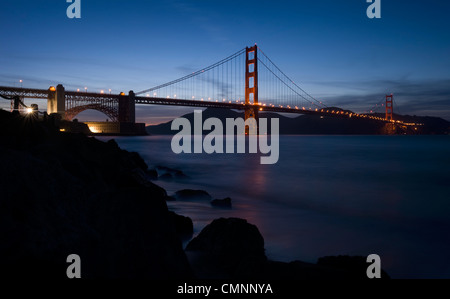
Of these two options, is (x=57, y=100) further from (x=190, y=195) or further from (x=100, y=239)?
(x=100, y=239)

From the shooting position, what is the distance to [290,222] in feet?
17.4

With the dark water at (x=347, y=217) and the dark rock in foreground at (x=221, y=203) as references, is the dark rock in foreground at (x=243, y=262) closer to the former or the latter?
the dark water at (x=347, y=217)

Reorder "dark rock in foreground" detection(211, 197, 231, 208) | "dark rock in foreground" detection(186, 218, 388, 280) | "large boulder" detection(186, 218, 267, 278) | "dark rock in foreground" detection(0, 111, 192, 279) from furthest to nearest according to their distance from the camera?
"dark rock in foreground" detection(211, 197, 231, 208) < "large boulder" detection(186, 218, 267, 278) < "dark rock in foreground" detection(186, 218, 388, 280) < "dark rock in foreground" detection(0, 111, 192, 279)

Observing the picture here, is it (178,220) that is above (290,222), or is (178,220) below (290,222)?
above

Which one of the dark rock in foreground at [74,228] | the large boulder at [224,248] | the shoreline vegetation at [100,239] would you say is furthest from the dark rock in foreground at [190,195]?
the dark rock in foreground at [74,228]

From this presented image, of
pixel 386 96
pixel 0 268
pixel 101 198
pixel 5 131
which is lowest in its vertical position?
pixel 0 268

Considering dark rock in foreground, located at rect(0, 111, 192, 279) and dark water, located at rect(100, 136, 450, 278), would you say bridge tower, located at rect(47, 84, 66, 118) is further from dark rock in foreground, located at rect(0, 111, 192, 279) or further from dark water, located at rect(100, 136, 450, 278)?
dark rock in foreground, located at rect(0, 111, 192, 279)

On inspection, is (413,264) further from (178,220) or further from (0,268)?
(0,268)

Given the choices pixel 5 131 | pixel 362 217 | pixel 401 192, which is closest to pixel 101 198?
pixel 5 131

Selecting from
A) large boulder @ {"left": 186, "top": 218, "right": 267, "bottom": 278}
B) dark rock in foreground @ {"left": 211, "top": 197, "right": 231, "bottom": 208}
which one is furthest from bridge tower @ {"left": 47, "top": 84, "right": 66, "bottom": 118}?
large boulder @ {"left": 186, "top": 218, "right": 267, "bottom": 278}

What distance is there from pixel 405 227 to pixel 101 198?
503 cm

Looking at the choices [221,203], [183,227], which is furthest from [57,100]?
[183,227]

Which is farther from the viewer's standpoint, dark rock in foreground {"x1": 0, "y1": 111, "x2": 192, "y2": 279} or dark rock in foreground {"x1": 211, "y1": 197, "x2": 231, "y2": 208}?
dark rock in foreground {"x1": 211, "y1": 197, "x2": 231, "y2": 208}

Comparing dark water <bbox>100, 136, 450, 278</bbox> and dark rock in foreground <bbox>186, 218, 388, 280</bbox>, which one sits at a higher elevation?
dark rock in foreground <bbox>186, 218, 388, 280</bbox>
